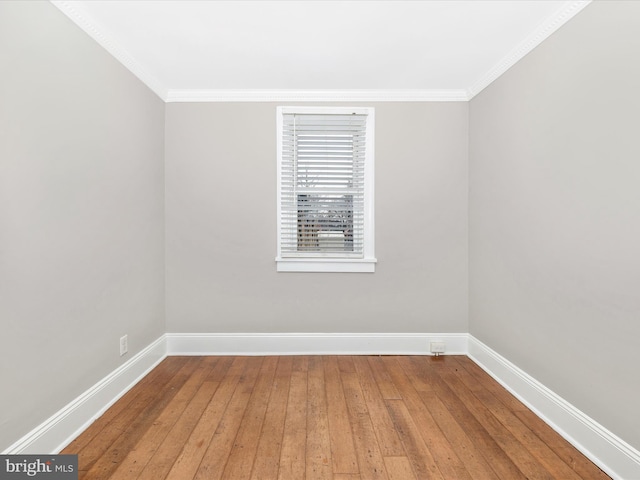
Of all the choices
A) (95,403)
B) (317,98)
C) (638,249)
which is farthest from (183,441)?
(317,98)

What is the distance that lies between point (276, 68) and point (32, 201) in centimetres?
188

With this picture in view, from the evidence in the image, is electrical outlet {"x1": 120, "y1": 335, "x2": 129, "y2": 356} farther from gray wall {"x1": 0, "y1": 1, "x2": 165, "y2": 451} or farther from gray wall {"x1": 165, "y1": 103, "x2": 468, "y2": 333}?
gray wall {"x1": 165, "y1": 103, "x2": 468, "y2": 333}

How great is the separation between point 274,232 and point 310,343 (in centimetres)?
110

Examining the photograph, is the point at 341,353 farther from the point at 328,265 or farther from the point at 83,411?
the point at 83,411

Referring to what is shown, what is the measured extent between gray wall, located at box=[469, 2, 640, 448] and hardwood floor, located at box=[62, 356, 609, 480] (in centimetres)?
42

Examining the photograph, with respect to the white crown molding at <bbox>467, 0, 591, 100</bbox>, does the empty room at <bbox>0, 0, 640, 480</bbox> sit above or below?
below

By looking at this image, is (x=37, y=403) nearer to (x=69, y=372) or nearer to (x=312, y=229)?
(x=69, y=372)

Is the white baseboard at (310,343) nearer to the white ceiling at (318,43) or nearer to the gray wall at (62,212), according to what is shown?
the gray wall at (62,212)

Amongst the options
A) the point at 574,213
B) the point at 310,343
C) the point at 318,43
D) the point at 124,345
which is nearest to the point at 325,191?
the point at 318,43

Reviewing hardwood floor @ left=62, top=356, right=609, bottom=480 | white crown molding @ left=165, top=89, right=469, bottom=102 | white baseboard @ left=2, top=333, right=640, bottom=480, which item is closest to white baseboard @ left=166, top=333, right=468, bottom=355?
white baseboard @ left=2, top=333, right=640, bottom=480

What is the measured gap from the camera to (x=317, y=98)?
304 centimetres

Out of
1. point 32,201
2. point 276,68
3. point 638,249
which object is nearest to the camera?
point 638,249

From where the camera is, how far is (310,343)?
3.12 m

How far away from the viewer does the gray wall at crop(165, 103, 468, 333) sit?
3.08 metres
